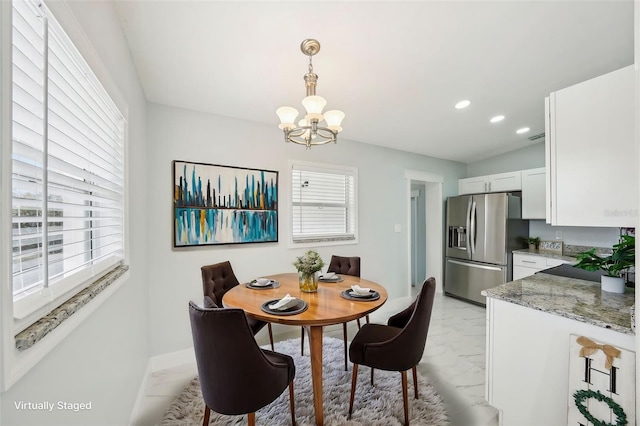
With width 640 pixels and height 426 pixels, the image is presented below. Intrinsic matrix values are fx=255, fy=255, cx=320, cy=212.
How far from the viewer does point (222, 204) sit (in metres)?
2.65

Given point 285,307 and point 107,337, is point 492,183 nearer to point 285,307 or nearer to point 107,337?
point 285,307

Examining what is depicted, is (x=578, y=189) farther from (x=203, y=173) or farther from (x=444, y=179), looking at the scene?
(x=444, y=179)

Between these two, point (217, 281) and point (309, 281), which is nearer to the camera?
point (309, 281)

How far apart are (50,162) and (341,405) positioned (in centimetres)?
211

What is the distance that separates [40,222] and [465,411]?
2560 mm

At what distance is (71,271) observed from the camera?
0.94m

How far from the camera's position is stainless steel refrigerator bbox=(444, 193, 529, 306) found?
3.81 m

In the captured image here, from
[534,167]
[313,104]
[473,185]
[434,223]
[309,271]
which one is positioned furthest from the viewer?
[434,223]

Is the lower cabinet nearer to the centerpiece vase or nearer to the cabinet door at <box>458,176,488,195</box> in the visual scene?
the centerpiece vase

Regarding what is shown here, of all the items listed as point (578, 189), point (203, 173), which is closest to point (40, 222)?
point (203, 173)

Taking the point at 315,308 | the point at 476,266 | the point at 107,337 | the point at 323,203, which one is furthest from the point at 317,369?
the point at 476,266

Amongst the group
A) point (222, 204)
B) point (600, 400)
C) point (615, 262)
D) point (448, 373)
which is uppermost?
point (222, 204)

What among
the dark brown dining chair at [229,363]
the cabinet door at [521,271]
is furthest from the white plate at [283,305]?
the cabinet door at [521,271]

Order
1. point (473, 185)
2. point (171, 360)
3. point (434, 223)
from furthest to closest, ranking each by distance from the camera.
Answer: point (434, 223) < point (473, 185) < point (171, 360)
